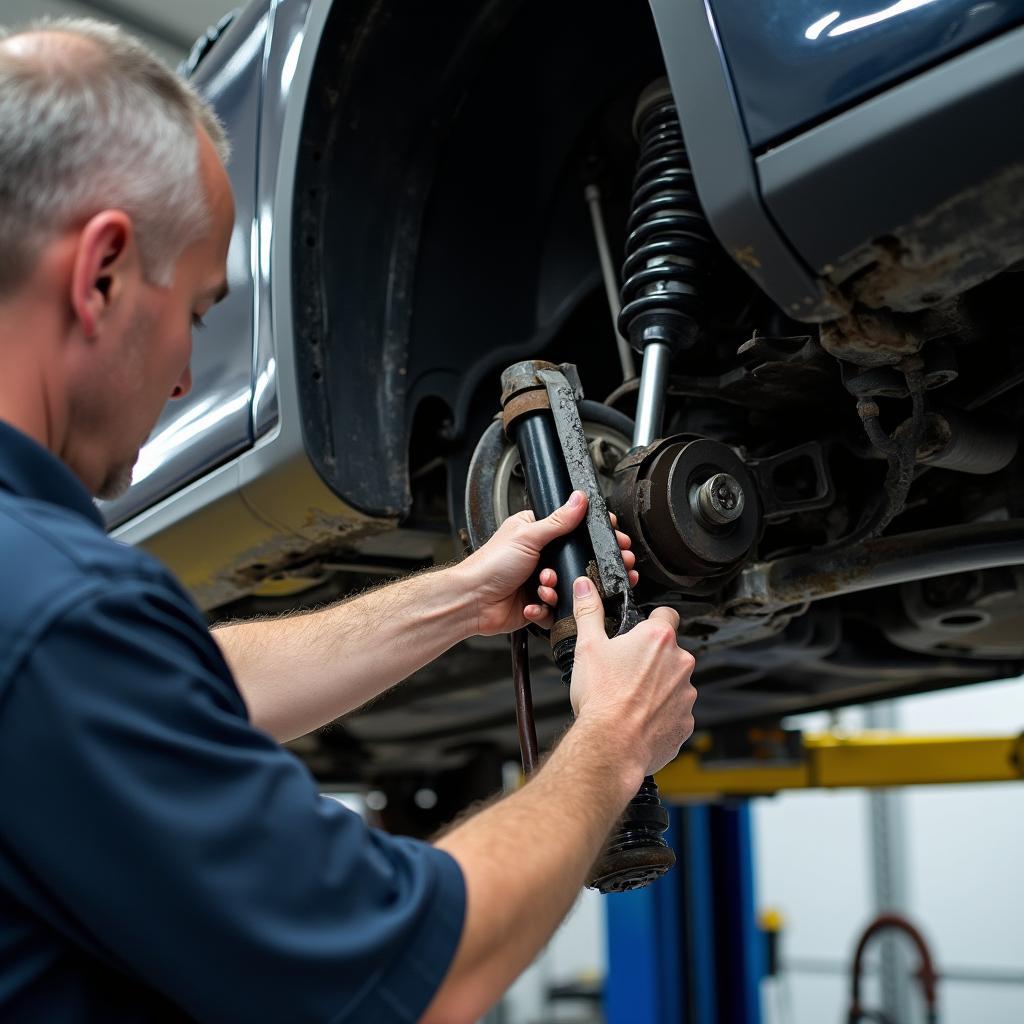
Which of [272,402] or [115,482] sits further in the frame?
[272,402]

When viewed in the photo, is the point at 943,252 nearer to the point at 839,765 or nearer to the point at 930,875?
the point at 839,765

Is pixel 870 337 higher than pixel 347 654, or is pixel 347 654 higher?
pixel 870 337

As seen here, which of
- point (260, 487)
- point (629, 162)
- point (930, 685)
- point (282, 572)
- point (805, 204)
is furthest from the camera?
point (930, 685)

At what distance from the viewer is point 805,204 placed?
71cm

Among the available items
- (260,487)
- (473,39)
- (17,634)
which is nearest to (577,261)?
(473,39)

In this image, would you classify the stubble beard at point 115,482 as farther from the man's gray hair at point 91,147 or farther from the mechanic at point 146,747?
the man's gray hair at point 91,147

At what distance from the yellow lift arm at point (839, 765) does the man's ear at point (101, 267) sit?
230 cm

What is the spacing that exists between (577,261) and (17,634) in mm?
1052

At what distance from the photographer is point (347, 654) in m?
1.18

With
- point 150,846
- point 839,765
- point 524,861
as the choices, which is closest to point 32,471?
point 150,846

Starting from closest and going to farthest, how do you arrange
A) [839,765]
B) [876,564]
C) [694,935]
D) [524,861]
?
[524,861] → [876,564] → [839,765] → [694,935]

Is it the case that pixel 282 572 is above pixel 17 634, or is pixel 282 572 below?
above

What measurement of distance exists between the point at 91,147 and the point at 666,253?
1.82 ft

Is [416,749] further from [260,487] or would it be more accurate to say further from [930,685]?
[260,487]
